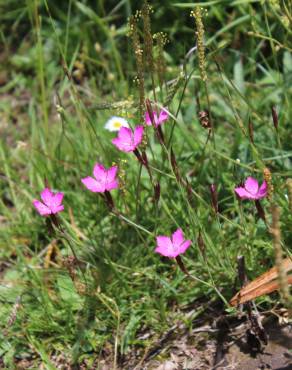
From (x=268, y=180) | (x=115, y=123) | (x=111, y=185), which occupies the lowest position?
(x=268, y=180)

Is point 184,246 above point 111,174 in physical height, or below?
below

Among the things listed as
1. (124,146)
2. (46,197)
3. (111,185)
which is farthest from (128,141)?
(46,197)

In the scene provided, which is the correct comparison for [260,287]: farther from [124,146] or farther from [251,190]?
[124,146]

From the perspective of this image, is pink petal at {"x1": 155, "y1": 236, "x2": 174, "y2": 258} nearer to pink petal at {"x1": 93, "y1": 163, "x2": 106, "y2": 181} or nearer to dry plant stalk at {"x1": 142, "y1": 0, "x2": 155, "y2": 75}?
pink petal at {"x1": 93, "y1": 163, "x2": 106, "y2": 181}

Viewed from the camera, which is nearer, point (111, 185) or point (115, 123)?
point (111, 185)

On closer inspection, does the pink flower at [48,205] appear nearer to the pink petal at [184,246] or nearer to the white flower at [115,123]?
the pink petal at [184,246]

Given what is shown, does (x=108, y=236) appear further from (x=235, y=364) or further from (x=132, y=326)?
(x=235, y=364)

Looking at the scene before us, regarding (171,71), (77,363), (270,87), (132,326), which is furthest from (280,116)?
(77,363)

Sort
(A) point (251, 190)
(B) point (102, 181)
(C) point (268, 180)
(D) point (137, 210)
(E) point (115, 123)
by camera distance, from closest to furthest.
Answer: (C) point (268, 180) → (A) point (251, 190) → (B) point (102, 181) → (D) point (137, 210) → (E) point (115, 123)

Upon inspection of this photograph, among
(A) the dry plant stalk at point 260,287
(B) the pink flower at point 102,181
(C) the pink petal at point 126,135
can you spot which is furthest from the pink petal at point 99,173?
(A) the dry plant stalk at point 260,287
